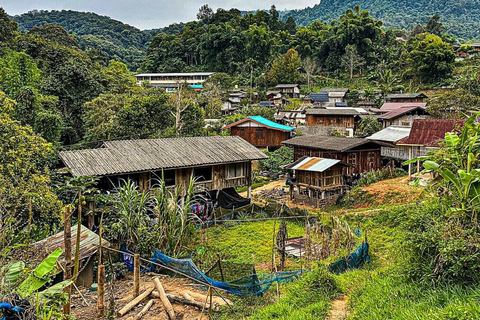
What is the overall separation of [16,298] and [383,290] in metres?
5.40

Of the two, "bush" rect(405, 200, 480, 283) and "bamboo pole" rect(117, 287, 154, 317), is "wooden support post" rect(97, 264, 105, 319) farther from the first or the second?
"bush" rect(405, 200, 480, 283)

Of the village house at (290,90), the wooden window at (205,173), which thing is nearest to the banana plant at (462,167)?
the wooden window at (205,173)

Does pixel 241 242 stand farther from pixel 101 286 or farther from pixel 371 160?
pixel 371 160

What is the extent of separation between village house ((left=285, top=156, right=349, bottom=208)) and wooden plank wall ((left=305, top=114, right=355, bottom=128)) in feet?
46.8

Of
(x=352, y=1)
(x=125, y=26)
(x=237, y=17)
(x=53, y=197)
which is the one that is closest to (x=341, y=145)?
(x=53, y=197)

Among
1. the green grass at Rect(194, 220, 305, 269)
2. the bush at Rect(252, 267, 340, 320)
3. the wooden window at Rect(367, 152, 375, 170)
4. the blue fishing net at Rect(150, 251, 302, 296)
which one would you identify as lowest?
the green grass at Rect(194, 220, 305, 269)

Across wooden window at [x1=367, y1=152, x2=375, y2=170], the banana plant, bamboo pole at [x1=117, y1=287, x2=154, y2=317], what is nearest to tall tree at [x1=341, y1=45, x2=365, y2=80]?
wooden window at [x1=367, y1=152, x2=375, y2=170]

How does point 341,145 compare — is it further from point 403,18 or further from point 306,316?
point 403,18

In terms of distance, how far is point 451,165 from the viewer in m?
5.37

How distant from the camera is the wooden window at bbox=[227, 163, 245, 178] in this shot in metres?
17.7

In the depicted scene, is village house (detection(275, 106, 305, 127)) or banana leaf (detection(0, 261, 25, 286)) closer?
banana leaf (detection(0, 261, 25, 286))

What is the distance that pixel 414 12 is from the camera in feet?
518

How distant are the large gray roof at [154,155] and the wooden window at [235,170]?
79 cm

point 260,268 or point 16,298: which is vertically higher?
point 16,298
